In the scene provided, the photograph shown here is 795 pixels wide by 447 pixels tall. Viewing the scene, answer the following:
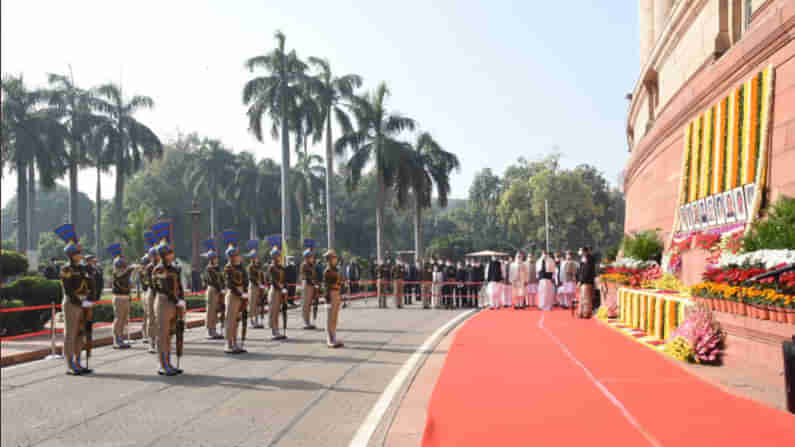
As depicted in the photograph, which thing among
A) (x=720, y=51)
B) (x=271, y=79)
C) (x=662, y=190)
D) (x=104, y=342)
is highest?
(x=271, y=79)

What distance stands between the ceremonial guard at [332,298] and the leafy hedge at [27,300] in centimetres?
738

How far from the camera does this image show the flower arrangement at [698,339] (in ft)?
30.7

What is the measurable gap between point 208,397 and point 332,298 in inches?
203

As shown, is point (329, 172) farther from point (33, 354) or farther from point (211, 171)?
point (211, 171)

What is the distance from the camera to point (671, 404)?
6.96 meters

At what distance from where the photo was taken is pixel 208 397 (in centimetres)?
819

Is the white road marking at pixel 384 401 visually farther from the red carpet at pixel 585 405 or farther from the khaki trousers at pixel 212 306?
the khaki trousers at pixel 212 306

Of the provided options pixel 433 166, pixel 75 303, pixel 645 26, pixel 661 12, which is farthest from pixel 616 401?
pixel 433 166

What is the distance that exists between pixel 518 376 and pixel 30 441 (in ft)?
19.2

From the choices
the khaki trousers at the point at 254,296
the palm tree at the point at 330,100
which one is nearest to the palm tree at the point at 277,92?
the palm tree at the point at 330,100

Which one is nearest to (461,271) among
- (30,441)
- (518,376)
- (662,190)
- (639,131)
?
(662,190)

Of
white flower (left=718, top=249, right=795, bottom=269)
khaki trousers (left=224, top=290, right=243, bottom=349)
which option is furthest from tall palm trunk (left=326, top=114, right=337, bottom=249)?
white flower (left=718, top=249, right=795, bottom=269)

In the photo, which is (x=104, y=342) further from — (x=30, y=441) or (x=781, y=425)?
(x=781, y=425)

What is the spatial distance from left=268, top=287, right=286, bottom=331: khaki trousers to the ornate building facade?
33.1 feet
